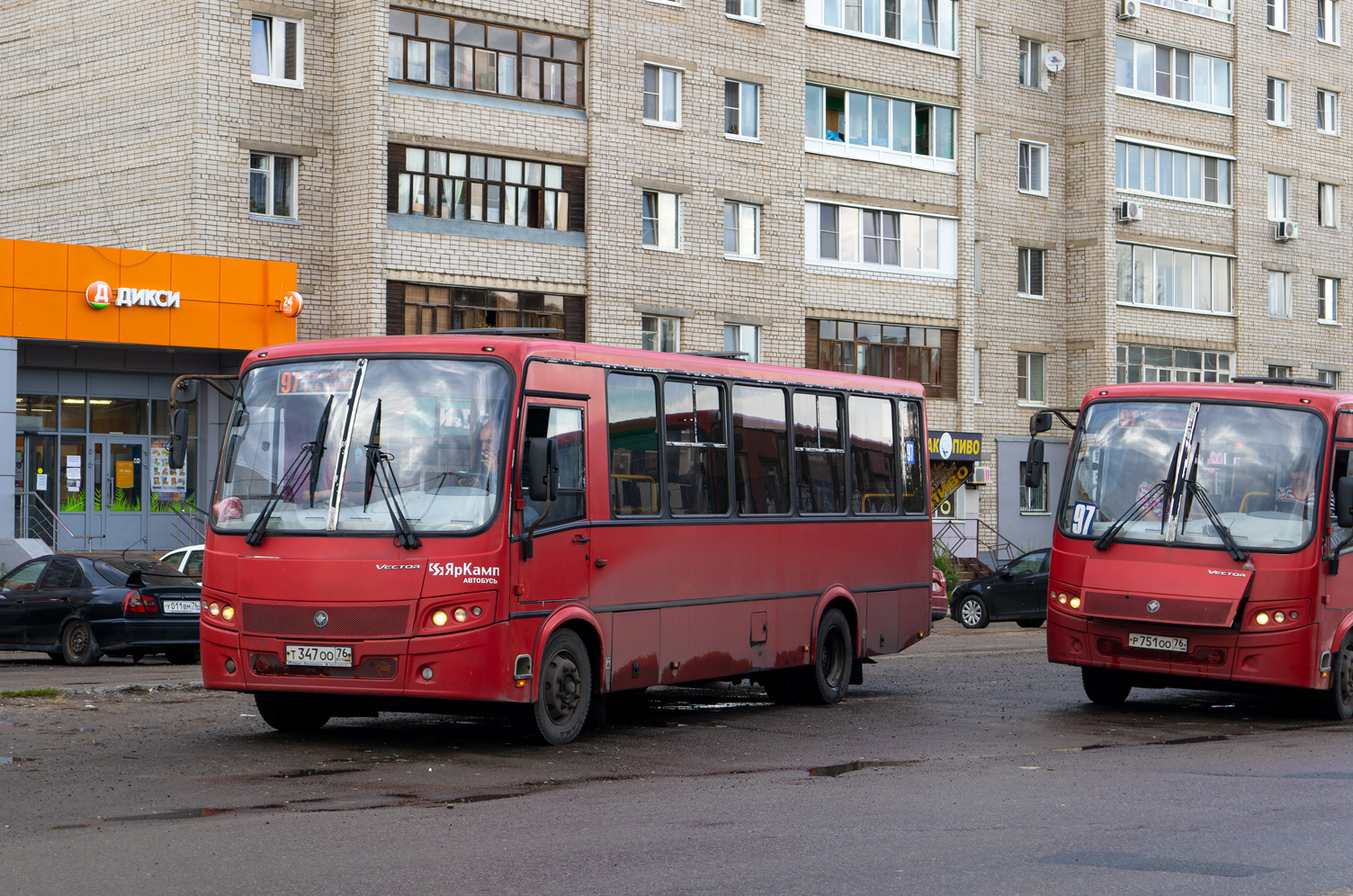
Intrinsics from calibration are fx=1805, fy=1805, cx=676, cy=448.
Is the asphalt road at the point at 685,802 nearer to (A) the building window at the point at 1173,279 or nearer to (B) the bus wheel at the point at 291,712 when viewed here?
(B) the bus wheel at the point at 291,712

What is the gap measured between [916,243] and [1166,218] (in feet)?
34.6

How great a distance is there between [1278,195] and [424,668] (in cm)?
4889

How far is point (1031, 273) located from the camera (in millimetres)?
51406

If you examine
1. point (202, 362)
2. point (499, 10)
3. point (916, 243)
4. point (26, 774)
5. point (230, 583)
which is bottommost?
point (26, 774)

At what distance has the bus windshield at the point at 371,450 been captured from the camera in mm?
12125

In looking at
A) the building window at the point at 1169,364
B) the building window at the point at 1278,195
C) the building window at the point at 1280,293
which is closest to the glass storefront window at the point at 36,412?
the building window at the point at 1169,364

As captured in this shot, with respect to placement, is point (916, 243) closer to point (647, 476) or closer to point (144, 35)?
point (144, 35)

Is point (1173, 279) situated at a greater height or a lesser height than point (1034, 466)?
greater

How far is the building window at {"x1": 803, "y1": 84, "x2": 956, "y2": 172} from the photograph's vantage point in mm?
43500

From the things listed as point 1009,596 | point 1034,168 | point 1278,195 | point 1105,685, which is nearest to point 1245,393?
point 1105,685

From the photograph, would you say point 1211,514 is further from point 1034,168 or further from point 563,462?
point 1034,168

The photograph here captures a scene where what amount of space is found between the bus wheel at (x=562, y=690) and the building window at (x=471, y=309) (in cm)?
2171

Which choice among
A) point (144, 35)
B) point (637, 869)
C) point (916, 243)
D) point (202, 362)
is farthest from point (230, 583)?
point (916, 243)

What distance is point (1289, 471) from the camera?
50.9ft
